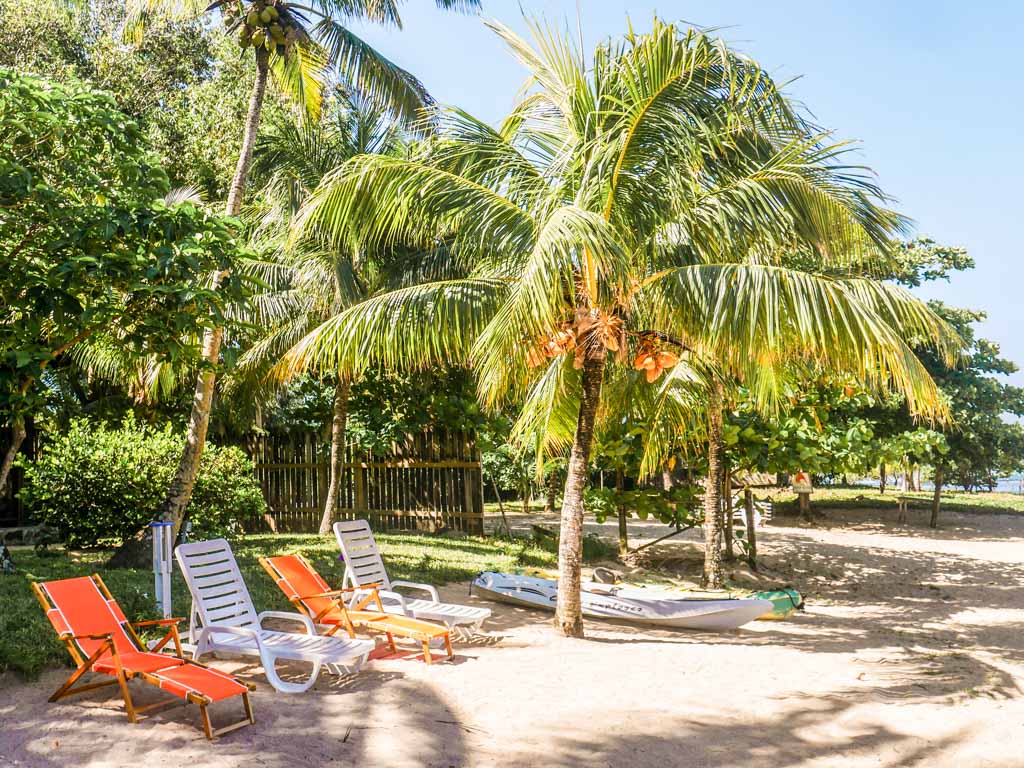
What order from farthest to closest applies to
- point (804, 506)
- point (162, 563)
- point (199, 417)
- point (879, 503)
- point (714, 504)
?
1. point (879, 503)
2. point (804, 506)
3. point (714, 504)
4. point (199, 417)
5. point (162, 563)

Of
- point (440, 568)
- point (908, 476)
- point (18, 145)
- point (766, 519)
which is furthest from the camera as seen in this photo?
point (908, 476)

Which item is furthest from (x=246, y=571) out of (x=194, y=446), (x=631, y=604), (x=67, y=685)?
(x=67, y=685)

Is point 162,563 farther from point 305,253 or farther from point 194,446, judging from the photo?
point 305,253

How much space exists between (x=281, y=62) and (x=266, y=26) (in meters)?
1.54

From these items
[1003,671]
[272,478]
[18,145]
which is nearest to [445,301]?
[18,145]

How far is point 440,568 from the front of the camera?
1088 centimetres

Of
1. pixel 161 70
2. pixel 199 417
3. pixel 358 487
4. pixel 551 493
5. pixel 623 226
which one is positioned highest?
pixel 161 70

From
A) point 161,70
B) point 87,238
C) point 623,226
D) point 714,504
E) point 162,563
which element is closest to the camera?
point 87,238

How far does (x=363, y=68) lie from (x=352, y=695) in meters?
8.28

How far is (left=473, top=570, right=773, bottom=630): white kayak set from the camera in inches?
346

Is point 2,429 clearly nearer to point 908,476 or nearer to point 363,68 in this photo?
point 363,68

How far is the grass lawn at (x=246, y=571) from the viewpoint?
19.7ft

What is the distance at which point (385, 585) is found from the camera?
8.00m

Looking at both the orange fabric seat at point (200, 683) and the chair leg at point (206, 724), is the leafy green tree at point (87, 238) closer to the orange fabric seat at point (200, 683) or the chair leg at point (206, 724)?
the orange fabric seat at point (200, 683)
